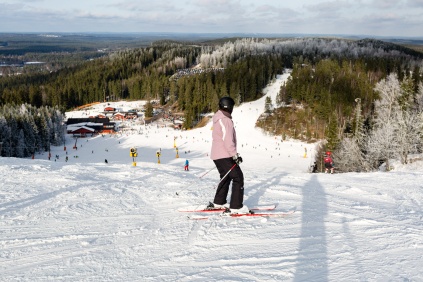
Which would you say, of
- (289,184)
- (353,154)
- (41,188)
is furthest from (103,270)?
(353,154)

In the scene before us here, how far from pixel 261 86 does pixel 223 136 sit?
78548mm

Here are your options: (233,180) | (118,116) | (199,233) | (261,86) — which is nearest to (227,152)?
(233,180)

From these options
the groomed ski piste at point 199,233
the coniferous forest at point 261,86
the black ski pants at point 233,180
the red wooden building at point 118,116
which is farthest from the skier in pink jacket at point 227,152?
the red wooden building at point 118,116

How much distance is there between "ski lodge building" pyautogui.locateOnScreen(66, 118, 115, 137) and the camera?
55312 mm

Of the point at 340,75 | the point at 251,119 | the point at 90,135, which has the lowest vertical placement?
the point at 90,135

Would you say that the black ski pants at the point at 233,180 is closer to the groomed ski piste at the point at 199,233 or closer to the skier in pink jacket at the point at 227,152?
the skier in pink jacket at the point at 227,152

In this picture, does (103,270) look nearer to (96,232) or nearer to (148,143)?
(96,232)

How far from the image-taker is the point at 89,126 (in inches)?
2386

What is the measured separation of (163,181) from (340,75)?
7499 cm

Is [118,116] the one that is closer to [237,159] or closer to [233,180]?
[233,180]

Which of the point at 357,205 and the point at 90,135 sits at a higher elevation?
the point at 357,205

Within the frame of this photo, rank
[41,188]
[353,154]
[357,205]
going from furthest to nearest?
[353,154]
[41,188]
[357,205]

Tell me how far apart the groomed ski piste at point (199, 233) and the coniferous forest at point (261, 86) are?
25.5 meters

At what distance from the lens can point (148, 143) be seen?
43906mm
